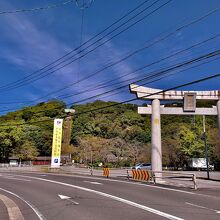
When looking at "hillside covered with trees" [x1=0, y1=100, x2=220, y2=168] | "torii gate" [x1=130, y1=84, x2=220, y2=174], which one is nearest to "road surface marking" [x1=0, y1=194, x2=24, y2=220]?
Answer: "torii gate" [x1=130, y1=84, x2=220, y2=174]

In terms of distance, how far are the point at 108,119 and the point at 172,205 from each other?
95758 mm

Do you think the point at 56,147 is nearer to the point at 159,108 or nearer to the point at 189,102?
the point at 159,108

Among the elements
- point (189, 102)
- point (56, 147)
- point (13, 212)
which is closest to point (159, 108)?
point (189, 102)

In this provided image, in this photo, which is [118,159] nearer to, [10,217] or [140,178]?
[140,178]

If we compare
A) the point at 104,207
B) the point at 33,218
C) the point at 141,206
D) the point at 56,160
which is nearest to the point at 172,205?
the point at 141,206

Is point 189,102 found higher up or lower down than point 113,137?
lower down

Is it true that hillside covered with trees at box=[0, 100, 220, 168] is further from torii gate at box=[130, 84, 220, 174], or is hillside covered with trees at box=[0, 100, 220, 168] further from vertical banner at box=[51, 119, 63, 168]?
torii gate at box=[130, 84, 220, 174]

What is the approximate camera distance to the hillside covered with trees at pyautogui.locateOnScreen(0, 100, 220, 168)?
64688 millimetres

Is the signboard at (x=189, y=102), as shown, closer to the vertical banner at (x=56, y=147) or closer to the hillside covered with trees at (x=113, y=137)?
the hillside covered with trees at (x=113, y=137)

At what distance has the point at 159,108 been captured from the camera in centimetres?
2844

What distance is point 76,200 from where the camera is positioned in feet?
46.0

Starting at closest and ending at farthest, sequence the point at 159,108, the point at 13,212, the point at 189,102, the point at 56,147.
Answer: the point at 13,212 < the point at 189,102 < the point at 159,108 < the point at 56,147

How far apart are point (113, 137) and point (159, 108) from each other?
70791 millimetres

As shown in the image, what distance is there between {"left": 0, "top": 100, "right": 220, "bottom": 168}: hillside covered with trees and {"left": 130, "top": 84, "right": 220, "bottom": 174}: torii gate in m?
21.9
